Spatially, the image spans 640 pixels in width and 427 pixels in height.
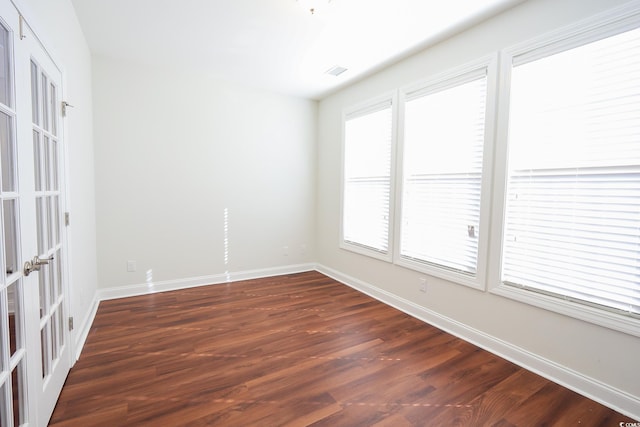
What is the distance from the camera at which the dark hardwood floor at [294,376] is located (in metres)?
1.71

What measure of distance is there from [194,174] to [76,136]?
1.48 meters

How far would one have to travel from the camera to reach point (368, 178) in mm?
3840

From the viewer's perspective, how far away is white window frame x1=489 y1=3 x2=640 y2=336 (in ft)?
5.79

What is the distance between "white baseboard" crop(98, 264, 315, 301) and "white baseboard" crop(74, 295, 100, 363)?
247 mm

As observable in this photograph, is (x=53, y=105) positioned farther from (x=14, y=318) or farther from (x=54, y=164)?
(x=14, y=318)

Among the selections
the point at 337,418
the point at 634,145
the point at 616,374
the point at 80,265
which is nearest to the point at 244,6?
the point at 80,265

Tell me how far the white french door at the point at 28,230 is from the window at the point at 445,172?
2955 millimetres

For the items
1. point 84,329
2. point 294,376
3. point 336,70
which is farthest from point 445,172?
point 84,329

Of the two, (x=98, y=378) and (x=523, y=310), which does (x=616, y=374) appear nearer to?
(x=523, y=310)

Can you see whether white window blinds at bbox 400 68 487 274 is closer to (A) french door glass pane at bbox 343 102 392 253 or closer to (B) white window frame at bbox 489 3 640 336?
(B) white window frame at bbox 489 3 640 336

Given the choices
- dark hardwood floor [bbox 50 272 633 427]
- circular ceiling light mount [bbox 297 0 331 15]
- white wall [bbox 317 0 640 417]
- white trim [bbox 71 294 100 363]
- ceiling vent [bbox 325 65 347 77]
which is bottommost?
dark hardwood floor [bbox 50 272 633 427]

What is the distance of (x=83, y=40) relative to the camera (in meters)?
2.83

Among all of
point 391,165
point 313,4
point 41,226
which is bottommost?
point 41,226

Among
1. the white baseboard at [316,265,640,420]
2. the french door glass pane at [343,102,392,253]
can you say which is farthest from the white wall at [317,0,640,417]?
the french door glass pane at [343,102,392,253]
